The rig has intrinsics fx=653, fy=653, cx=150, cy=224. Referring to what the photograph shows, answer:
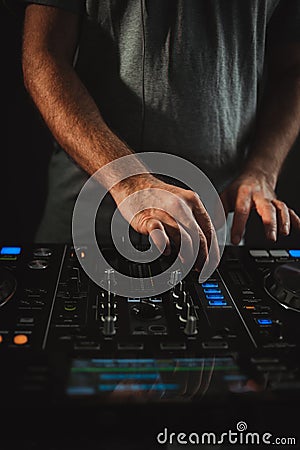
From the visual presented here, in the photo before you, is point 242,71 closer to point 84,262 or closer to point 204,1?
point 204,1

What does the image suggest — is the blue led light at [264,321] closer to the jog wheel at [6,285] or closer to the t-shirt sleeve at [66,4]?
the jog wheel at [6,285]

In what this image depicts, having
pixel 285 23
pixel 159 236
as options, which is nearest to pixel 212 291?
pixel 159 236

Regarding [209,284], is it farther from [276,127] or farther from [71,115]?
[276,127]

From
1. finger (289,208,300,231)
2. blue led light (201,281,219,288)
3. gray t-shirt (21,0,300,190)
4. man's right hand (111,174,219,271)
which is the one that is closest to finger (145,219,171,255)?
man's right hand (111,174,219,271)

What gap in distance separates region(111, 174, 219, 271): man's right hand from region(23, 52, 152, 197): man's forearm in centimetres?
10

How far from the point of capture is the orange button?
81 centimetres

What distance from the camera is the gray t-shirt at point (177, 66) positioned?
1.27 meters

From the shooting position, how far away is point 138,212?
0.99 meters

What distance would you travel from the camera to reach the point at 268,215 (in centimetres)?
114

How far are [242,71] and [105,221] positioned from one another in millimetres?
432

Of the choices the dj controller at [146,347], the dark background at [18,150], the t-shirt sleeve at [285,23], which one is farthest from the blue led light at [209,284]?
the t-shirt sleeve at [285,23]

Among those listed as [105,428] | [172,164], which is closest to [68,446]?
[105,428]

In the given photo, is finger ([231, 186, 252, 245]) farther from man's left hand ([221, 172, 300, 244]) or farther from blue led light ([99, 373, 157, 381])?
blue led light ([99, 373, 157, 381])

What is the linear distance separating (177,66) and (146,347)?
0.67 meters
